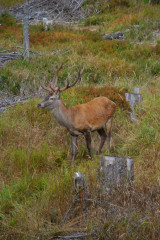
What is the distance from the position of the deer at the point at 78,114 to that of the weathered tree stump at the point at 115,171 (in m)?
2.26

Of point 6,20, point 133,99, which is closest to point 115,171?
point 133,99

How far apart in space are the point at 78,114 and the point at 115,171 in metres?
2.65

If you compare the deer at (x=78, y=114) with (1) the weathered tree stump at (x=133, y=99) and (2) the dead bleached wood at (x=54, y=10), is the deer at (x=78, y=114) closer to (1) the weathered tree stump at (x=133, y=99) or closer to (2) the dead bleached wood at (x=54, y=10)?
(1) the weathered tree stump at (x=133, y=99)

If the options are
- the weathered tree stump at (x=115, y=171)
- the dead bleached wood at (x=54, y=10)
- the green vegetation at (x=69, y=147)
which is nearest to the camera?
the green vegetation at (x=69, y=147)

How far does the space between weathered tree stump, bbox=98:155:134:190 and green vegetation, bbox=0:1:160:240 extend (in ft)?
0.41

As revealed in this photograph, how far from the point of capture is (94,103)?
730 cm

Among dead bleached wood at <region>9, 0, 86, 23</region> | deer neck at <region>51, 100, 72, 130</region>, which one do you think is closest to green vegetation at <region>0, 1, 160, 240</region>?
deer neck at <region>51, 100, 72, 130</region>

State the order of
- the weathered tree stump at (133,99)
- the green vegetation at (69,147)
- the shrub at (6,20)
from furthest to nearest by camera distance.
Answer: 1. the shrub at (6,20)
2. the weathered tree stump at (133,99)
3. the green vegetation at (69,147)

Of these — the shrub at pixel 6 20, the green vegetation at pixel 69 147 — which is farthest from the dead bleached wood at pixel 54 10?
the green vegetation at pixel 69 147

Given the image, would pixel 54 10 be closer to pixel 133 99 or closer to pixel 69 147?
pixel 133 99

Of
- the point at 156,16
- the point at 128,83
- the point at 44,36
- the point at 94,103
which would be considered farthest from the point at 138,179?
the point at 156,16

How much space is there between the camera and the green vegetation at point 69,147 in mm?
4184

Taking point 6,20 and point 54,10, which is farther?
point 54,10

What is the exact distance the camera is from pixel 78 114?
22.6ft
